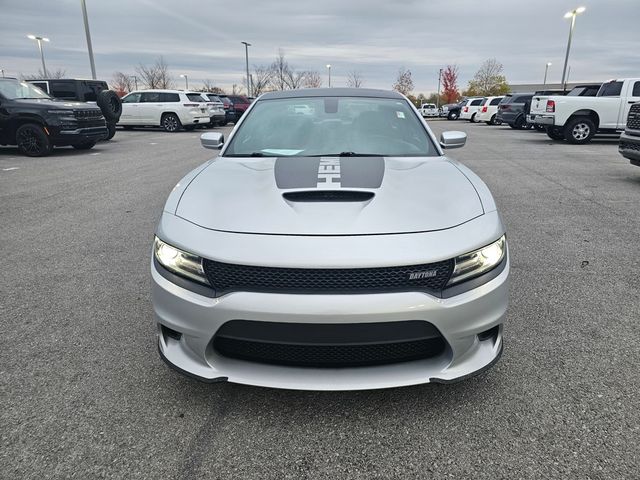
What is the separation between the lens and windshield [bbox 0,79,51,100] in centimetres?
1082

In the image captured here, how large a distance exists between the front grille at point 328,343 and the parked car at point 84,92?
13.9 meters

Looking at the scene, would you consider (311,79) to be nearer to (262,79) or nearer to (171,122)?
(262,79)

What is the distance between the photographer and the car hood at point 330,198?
78.2 inches

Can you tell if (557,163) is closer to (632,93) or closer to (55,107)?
(632,93)

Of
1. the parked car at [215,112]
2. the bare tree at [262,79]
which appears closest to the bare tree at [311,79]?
the bare tree at [262,79]

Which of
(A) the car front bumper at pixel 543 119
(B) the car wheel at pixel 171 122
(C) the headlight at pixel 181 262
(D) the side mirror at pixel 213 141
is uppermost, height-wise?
(D) the side mirror at pixel 213 141

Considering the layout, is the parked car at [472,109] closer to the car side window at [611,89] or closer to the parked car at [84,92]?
the car side window at [611,89]

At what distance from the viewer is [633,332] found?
287 centimetres

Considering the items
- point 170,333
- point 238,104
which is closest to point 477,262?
point 170,333

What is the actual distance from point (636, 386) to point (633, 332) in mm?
678

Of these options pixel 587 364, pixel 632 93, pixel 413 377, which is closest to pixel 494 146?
pixel 632 93

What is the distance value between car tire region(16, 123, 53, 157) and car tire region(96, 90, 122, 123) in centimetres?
312

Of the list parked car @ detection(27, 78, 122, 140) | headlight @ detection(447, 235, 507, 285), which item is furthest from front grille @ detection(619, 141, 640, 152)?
parked car @ detection(27, 78, 122, 140)

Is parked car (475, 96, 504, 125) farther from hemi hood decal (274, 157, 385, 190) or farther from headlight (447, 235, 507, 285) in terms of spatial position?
headlight (447, 235, 507, 285)
